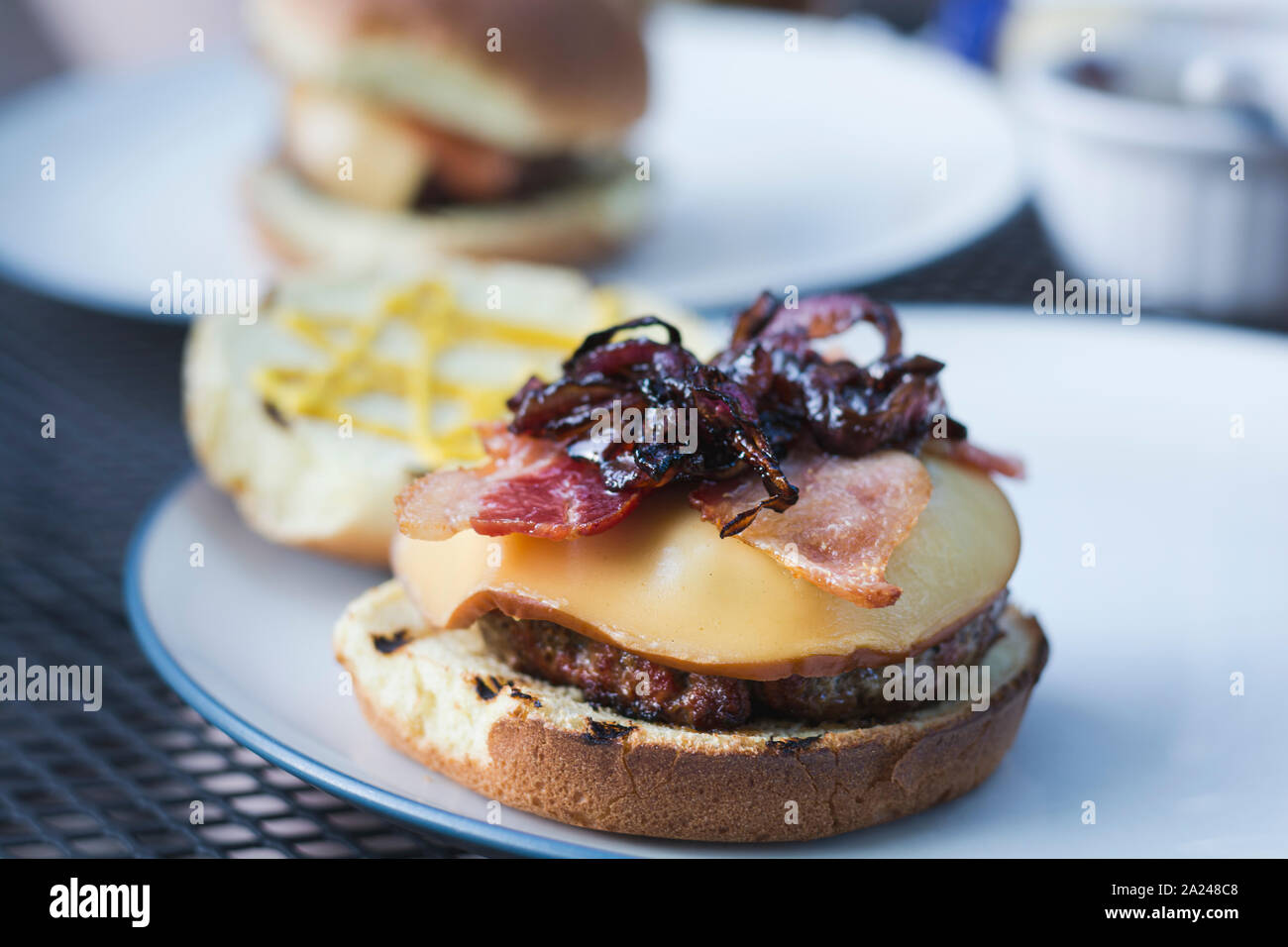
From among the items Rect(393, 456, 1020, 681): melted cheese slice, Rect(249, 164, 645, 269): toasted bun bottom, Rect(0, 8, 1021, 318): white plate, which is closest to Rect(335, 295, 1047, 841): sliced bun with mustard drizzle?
Rect(393, 456, 1020, 681): melted cheese slice

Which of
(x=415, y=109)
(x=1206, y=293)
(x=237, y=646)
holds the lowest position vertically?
(x=237, y=646)

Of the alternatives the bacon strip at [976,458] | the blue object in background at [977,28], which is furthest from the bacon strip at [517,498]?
the blue object in background at [977,28]

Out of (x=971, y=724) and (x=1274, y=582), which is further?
(x=1274, y=582)

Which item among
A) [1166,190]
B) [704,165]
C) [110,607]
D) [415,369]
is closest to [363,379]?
[415,369]

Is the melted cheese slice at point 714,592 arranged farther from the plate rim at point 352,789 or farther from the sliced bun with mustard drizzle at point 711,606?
the plate rim at point 352,789

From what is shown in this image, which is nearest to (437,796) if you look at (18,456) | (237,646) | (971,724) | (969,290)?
(237,646)
